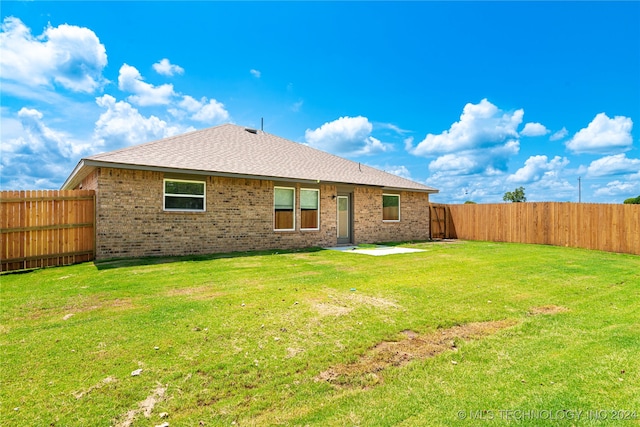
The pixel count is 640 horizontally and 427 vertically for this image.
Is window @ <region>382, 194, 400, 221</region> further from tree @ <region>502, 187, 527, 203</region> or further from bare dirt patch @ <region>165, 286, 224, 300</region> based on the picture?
tree @ <region>502, 187, 527, 203</region>

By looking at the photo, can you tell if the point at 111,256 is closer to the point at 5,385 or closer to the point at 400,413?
the point at 5,385

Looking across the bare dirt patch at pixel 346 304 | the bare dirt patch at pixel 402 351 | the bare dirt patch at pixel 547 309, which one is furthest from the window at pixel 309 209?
the bare dirt patch at pixel 402 351

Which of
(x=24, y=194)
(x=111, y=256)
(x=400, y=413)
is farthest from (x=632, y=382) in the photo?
(x=24, y=194)

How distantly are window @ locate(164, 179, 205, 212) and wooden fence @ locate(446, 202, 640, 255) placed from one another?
14.9 meters

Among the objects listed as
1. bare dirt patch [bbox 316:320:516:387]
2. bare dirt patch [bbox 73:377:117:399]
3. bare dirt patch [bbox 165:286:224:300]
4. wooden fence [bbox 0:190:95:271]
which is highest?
wooden fence [bbox 0:190:95:271]

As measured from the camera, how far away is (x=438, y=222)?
796 inches

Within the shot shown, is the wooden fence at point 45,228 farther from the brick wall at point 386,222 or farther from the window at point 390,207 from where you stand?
the window at point 390,207

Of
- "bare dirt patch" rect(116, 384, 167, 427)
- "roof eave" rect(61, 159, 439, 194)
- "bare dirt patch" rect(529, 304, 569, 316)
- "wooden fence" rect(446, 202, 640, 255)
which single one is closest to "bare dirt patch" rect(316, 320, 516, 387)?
"bare dirt patch" rect(529, 304, 569, 316)

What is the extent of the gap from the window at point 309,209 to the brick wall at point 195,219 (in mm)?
226

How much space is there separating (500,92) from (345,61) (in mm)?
10611

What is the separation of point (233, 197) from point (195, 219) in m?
1.64

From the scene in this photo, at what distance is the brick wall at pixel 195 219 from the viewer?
1047 cm

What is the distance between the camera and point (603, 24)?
47.2 feet

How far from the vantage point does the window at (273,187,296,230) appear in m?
13.8
